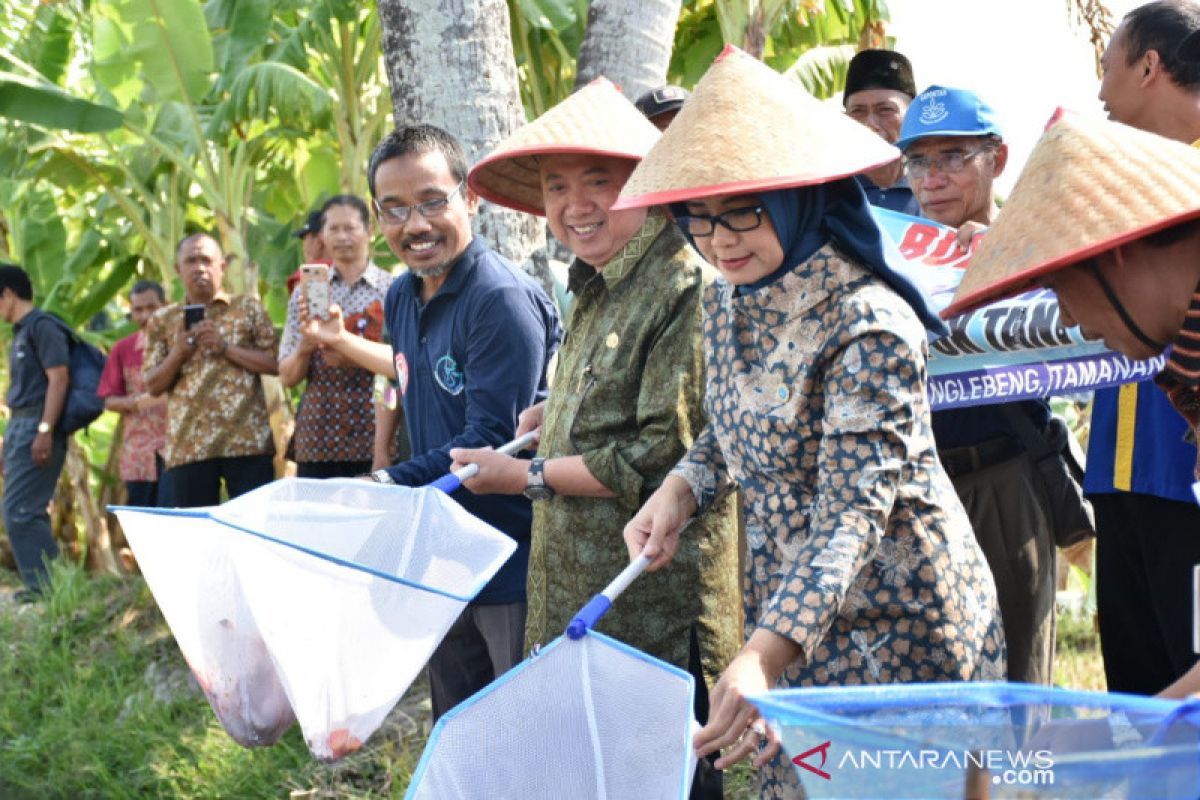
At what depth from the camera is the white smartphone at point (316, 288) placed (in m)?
4.72

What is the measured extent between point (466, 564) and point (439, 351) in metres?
0.78

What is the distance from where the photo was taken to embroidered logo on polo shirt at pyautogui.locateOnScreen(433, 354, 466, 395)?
3.26m

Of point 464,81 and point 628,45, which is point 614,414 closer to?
point 464,81

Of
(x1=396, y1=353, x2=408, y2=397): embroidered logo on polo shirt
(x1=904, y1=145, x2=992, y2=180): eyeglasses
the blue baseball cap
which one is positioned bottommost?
(x1=396, y1=353, x2=408, y2=397): embroidered logo on polo shirt

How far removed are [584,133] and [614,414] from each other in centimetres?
60

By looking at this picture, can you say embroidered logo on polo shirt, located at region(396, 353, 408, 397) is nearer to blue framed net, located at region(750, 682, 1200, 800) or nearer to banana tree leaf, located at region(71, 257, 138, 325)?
blue framed net, located at region(750, 682, 1200, 800)

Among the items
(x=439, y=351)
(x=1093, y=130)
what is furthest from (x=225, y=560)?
(x=1093, y=130)

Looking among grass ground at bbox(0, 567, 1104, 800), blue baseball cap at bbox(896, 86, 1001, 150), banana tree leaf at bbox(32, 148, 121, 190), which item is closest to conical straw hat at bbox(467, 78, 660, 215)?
blue baseball cap at bbox(896, 86, 1001, 150)

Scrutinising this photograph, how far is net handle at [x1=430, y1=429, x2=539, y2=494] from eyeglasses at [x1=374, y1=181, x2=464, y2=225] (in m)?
0.63

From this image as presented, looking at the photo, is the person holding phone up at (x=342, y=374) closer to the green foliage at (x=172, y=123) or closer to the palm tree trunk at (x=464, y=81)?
the palm tree trunk at (x=464, y=81)

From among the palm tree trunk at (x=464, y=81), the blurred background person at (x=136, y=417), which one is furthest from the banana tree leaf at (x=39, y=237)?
the palm tree trunk at (x=464, y=81)

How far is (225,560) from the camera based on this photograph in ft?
8.02

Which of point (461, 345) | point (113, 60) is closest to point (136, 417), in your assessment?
point (113, 60)

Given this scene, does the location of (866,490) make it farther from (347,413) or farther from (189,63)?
(189,63)
